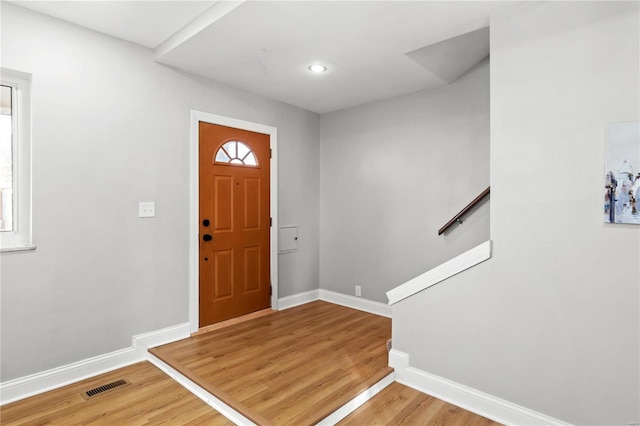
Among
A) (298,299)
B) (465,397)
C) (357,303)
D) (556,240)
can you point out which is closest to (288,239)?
(298,299)

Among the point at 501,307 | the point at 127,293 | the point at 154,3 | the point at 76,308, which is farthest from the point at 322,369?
the point at 154,3

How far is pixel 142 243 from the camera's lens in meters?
2.87

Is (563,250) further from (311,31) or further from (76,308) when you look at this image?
(76,308)

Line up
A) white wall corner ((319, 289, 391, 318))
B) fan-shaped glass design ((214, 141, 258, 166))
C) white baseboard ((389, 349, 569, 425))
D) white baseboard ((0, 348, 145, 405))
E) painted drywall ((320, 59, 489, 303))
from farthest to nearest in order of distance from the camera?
white wall corner ((319, 289, 391, 318)) < fan-shaped glass design ((214, 141, 258, 166)) < painted drywall ((320, 59, 489, 303)) < white baseboard ((0, 348, 145, 405)) < white baseboard ((389, 349, 569, 425))

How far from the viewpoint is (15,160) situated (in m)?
2.37

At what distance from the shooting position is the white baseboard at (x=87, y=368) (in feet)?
7.43

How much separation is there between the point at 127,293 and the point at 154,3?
213cm

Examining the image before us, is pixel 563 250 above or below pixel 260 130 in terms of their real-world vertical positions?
below

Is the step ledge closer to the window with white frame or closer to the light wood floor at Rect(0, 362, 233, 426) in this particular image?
the light wood floor at Rect(0, 362, 233, 426)

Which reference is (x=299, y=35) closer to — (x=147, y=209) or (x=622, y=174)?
(x=147, y=209)

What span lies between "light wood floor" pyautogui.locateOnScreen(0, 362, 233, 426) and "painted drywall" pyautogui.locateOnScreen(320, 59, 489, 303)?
2.26m

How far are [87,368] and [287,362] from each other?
4.81 ft

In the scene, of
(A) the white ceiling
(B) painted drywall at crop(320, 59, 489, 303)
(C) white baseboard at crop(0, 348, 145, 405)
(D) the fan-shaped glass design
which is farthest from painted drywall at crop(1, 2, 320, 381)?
(B) painted drywall at crop(320, 59, 489, 303)

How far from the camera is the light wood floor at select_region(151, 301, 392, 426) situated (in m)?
2.13
